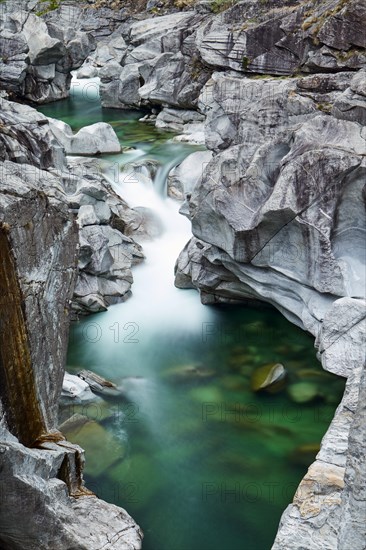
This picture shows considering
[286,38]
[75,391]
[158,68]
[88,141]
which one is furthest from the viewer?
[158,68]

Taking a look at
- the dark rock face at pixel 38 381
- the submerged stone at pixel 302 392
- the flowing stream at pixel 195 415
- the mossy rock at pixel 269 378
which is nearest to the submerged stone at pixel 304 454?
the flowing stream at pixel 195 415

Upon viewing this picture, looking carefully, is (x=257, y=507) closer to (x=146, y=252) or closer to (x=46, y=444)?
(x=46, y=444)

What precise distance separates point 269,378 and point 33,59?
28.4m

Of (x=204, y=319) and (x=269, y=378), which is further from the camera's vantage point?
(x=204, y=319)

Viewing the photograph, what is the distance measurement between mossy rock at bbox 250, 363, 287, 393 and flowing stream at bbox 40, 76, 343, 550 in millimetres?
161

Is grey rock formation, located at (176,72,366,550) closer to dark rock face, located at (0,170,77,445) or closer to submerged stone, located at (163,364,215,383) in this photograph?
submerged stone, located at (163,364,215,383)

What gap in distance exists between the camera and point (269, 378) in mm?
13031

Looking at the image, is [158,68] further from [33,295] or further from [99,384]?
[33,295]

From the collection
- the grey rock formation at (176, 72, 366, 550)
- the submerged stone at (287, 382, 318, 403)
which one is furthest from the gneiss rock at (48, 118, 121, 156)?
the submerged stone at (287, 382, 318, 403)

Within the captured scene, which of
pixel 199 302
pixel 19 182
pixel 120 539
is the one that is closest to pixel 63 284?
pixel 19 182

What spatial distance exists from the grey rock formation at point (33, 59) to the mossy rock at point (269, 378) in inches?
1035

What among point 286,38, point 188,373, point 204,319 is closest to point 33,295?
point 188,373

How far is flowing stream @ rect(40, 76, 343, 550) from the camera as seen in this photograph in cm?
995

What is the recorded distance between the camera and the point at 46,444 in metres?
7.85
